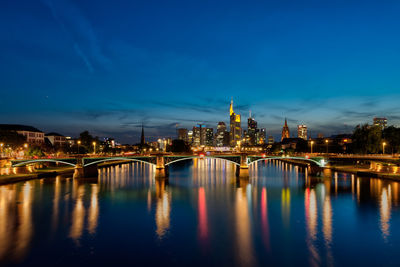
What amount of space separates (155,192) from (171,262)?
118ft

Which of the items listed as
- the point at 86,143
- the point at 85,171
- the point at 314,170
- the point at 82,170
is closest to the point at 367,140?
the point at 314,170

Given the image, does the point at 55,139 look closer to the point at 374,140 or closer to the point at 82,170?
the point at 82,170

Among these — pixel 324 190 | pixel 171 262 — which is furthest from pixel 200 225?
pixel 324 190

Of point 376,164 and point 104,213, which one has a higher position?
point 376,164

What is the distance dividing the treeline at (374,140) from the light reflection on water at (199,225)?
36048 millimetres

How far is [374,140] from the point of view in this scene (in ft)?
316

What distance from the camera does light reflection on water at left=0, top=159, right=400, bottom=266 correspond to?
27953 millimetres

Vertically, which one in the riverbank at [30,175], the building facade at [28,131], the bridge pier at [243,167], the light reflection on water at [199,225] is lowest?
the light reflection on water at [199,225]

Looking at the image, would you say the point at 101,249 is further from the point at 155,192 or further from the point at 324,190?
the point at 324,190

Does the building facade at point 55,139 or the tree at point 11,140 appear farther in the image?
the building facade at point 55,139

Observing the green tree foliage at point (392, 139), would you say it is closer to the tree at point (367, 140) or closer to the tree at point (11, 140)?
the tree at point (367, 140)

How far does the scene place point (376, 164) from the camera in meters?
84.4

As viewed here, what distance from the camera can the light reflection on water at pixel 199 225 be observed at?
2795 centimetres

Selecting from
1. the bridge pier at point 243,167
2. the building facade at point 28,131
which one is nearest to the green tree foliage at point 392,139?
the bridge pier at point 243,167
